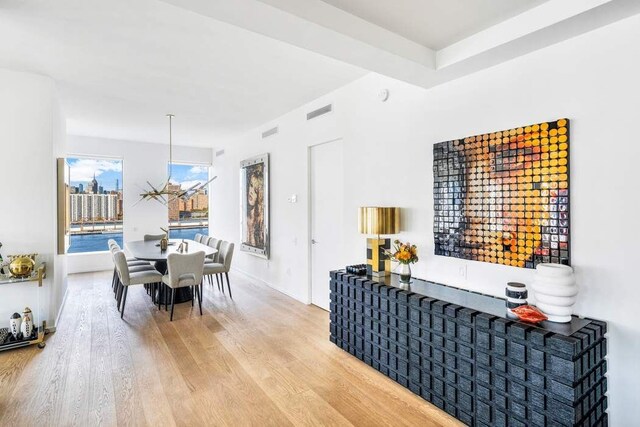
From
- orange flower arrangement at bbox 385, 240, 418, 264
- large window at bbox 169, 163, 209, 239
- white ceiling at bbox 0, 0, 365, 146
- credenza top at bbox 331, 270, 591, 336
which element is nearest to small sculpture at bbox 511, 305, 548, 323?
credenza top at bbox 331, 270, 591, 336

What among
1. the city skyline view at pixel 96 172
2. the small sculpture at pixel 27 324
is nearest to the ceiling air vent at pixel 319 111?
the small sculpture at pixel 27 324

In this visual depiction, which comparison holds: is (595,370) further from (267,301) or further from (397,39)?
(267,301)

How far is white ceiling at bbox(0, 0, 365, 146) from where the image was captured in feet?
8.77

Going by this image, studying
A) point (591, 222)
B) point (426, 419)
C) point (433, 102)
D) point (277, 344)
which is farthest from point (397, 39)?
point (277, 344)

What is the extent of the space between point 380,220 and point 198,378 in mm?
2261

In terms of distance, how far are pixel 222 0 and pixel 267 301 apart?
4290 millimetres

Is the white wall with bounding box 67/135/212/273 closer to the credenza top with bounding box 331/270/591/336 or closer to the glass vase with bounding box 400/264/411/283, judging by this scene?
the credenza top with bounding box 331/270/591/336

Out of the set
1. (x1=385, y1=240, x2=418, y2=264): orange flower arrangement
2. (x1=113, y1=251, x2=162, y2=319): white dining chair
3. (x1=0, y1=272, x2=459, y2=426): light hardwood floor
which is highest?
(x1=385, y1=240, x2=418, y2=264): orange flower arrangement

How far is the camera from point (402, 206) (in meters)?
3.56

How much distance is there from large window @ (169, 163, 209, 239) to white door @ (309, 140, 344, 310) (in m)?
4.72

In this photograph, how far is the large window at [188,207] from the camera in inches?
339

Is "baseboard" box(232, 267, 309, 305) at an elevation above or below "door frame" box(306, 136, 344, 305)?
below

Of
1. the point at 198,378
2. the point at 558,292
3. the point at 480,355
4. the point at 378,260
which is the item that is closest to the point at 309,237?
the point at 378,260

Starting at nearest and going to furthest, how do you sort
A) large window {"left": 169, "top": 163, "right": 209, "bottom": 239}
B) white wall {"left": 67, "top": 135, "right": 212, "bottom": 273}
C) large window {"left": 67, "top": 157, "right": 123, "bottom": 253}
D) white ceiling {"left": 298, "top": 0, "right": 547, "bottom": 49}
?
1. white ceiling {"left": 298, "top": 0, "right": 547, "bottom": 49}
2. white wall {"left": 67, "top": 135, "right": 212, "bottom": 273}
3. large window {"left": 67, "top": 157, "right": 123, "bottom": 253}
4. large window {"left": 169, "top": 163, "right": 209, "bottom": 239}
